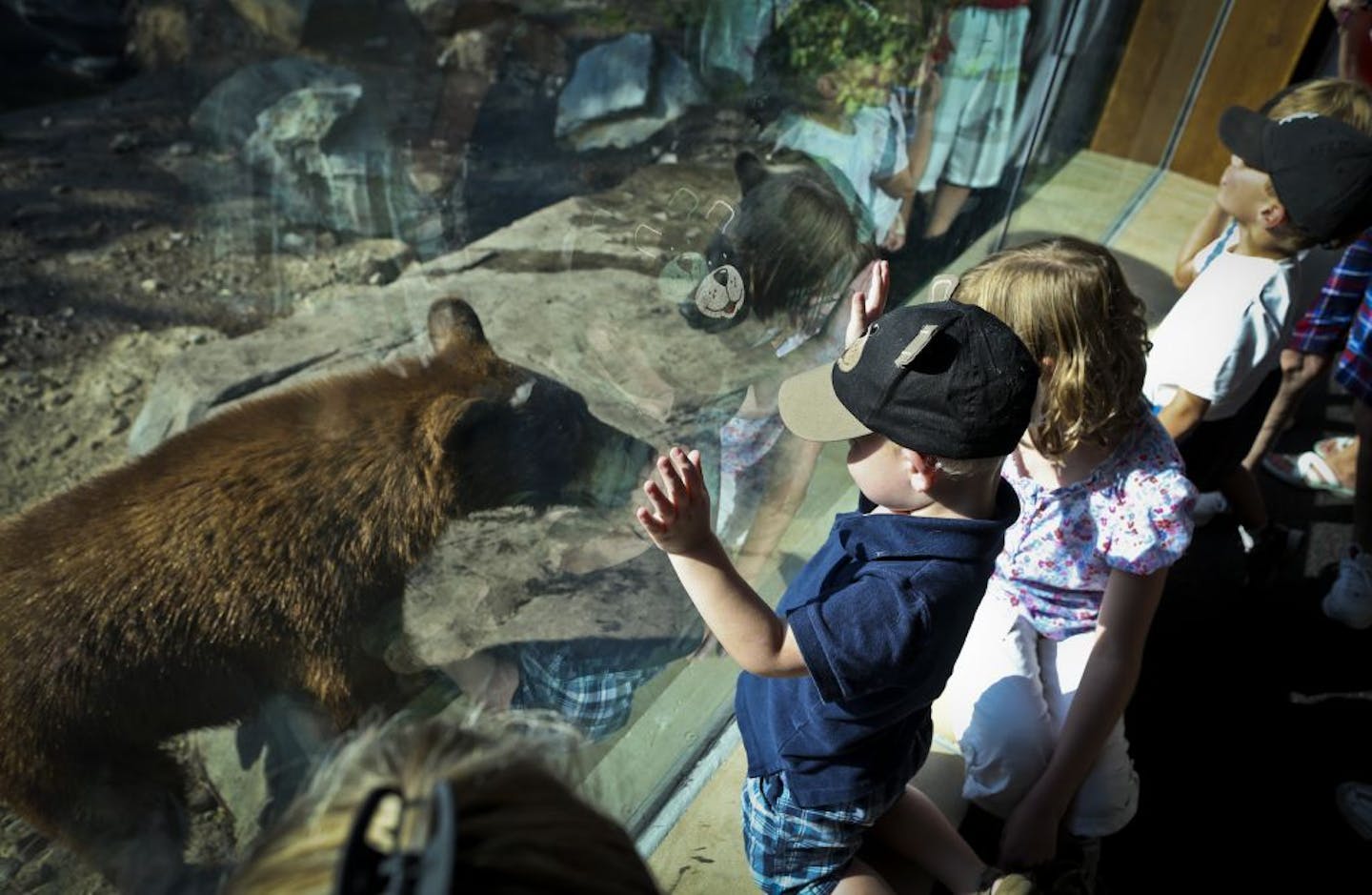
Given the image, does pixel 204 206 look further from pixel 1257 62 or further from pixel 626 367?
pixel 1257 62

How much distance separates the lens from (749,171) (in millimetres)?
2359

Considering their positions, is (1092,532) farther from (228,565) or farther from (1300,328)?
(1300,328)

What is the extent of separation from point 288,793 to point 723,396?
131 cm

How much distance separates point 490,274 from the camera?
198 cm

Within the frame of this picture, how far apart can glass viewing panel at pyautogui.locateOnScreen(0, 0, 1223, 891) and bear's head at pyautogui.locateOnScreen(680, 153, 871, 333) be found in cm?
1

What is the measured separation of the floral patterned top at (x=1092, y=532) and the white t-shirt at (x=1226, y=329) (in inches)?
23.2

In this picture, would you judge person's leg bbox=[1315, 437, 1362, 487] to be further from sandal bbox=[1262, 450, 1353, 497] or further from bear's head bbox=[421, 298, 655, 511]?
bear's head bbox=[421, 298, 655, 511]

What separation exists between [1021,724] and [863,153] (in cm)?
182

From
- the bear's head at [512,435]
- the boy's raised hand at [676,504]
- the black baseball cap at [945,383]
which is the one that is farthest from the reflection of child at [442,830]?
the bear's head at [512,435]

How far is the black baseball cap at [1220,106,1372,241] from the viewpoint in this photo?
2379mm

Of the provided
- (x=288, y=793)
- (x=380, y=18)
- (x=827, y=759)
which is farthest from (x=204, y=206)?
(x=827, y=759)

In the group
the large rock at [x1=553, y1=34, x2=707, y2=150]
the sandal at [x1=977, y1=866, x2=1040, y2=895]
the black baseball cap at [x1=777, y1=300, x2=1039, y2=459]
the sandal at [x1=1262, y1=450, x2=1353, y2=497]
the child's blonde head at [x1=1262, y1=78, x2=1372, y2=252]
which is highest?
the child's blonde head at [x1=1262, y1=78, x2=1372, y2=252]

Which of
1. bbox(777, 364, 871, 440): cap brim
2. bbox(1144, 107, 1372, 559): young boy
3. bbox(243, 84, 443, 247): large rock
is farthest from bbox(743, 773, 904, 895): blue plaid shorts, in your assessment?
bbox(1144, 107, 1372, 559): young boy

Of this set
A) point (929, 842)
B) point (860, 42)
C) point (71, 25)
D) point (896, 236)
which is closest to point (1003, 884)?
point (929, 842)
